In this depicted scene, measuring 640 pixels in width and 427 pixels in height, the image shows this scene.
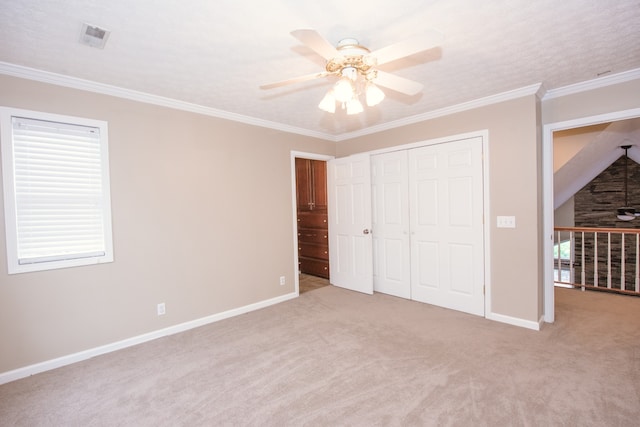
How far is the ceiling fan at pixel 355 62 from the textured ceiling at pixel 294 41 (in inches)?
5.6

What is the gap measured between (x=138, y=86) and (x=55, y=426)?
2.59 meters

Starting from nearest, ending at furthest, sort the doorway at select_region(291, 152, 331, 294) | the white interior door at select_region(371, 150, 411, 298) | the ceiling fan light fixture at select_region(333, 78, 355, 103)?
1. the ceiling fan light fixture at select_region(333, 78, 355, 103)
2. the white interior door at select_region(371, 150, 411, 298)
3. the doorway at select_region(291, 152, 331, 294)

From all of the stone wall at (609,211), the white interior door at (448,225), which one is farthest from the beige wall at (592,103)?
the stone wall at (609,211)

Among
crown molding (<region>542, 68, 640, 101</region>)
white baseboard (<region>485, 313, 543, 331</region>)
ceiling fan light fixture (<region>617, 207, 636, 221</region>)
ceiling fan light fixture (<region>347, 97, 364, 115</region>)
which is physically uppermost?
crown molding (<region>542, 68, 640, 101</region>)

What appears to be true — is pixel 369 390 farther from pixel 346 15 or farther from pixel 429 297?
pixel 346 15

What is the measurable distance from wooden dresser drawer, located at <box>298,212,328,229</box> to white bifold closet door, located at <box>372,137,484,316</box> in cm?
104

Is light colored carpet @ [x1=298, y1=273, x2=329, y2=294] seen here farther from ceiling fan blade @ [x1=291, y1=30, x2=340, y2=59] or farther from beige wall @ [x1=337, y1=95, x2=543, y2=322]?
ceiling fan blade @ [x1=291, y1=30, x2=340, y2=59]

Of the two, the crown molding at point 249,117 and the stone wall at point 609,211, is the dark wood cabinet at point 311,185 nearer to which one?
the crown molding at point 249,117

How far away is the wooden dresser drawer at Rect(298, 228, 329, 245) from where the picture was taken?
517 cm

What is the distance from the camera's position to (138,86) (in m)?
2.69

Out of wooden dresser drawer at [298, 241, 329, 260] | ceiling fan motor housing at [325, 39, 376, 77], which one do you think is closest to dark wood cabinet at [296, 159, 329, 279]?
wooden dresser drawer at [298, 241, 329, 260]

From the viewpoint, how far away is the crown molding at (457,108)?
2914 mm

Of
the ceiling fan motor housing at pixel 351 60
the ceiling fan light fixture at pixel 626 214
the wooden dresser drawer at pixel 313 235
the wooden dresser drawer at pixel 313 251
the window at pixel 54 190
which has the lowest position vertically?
the wooden dresser drawer at pixel 313 251

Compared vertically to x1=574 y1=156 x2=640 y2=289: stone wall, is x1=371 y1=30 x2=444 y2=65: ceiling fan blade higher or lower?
higher
